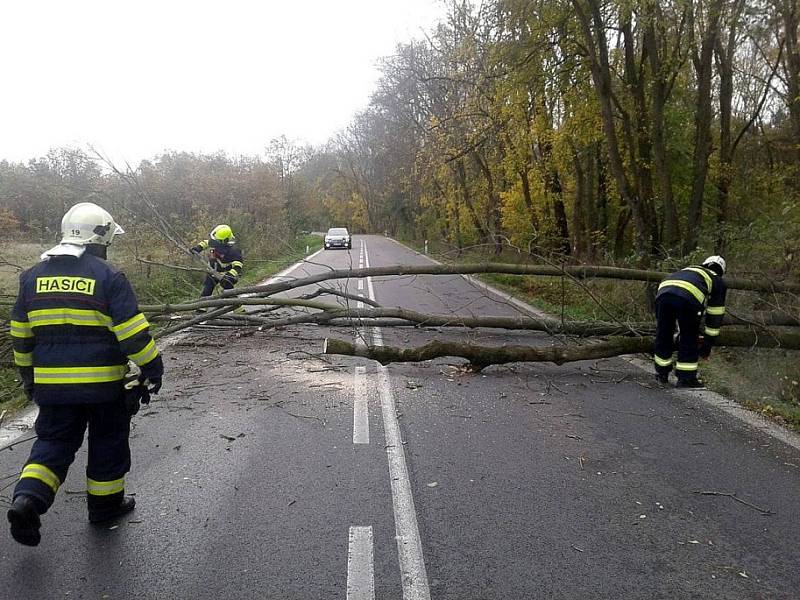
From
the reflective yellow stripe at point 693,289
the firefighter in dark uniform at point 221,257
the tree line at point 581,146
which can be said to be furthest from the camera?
the tree line at point 581,146

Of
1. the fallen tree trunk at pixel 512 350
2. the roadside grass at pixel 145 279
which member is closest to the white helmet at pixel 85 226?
the fallen tree trunk at pixel 512 350

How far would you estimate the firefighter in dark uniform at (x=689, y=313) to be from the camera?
5.83m

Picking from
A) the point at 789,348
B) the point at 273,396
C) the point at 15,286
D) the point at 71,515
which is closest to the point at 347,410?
the point at 273,396

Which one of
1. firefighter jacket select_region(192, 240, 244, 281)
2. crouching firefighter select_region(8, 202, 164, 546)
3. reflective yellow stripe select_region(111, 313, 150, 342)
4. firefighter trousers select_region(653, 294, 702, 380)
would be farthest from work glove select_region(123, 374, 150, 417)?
firefighter jacket select_region(192, 240, 244, 281)

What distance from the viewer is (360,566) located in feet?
9.43

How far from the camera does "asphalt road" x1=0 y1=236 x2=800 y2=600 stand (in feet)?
9.13

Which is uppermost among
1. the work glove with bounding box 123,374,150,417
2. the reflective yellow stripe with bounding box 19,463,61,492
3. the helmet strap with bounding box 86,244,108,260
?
the helmet strap with bounding box 86,244,108,260

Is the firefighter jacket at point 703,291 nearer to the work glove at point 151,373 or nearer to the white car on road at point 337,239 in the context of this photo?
the work glove at point 151,373

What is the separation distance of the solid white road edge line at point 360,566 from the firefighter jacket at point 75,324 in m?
1.55

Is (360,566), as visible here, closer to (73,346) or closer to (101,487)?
(101,487)

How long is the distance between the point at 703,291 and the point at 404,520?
4.24m

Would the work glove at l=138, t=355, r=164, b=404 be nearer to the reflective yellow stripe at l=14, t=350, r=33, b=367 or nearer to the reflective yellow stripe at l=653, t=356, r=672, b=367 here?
the reflective yellow stripe at l=14, t=350, r=33, b=367

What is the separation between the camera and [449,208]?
31.9 metres

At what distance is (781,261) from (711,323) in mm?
3562
